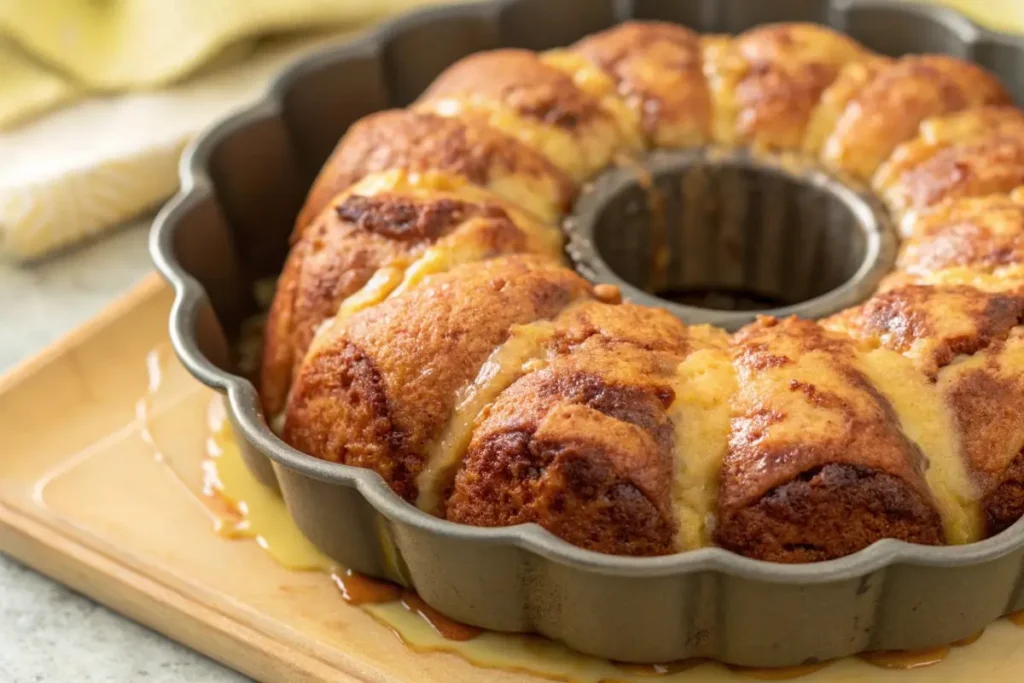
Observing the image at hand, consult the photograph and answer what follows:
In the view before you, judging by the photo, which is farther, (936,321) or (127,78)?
(127,78)

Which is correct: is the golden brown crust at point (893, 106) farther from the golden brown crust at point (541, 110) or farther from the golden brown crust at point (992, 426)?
the golden brown crust at point (992, 426)

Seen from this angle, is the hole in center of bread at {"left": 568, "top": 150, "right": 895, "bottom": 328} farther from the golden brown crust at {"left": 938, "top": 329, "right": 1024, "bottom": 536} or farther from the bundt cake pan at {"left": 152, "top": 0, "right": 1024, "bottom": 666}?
the bundt cake pan at {"left": 152, "top": 0, "right": 1024, "bottom": 666}

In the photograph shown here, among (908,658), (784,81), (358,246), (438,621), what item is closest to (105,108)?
(358,246)

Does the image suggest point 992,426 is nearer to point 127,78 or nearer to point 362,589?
point 362,589

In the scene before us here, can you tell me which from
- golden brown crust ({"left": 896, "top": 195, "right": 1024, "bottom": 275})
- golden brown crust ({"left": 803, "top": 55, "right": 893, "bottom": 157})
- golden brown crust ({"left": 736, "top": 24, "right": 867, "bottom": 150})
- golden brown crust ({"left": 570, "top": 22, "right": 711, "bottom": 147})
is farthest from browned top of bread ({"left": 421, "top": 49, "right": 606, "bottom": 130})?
golden brown crust ({"left": 896, "top": 195, "right": 1024, "bottom": 275})

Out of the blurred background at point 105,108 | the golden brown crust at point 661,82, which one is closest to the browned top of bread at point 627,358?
the golden brown crust at point 661,82

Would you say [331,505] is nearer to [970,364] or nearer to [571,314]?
[571,314]
